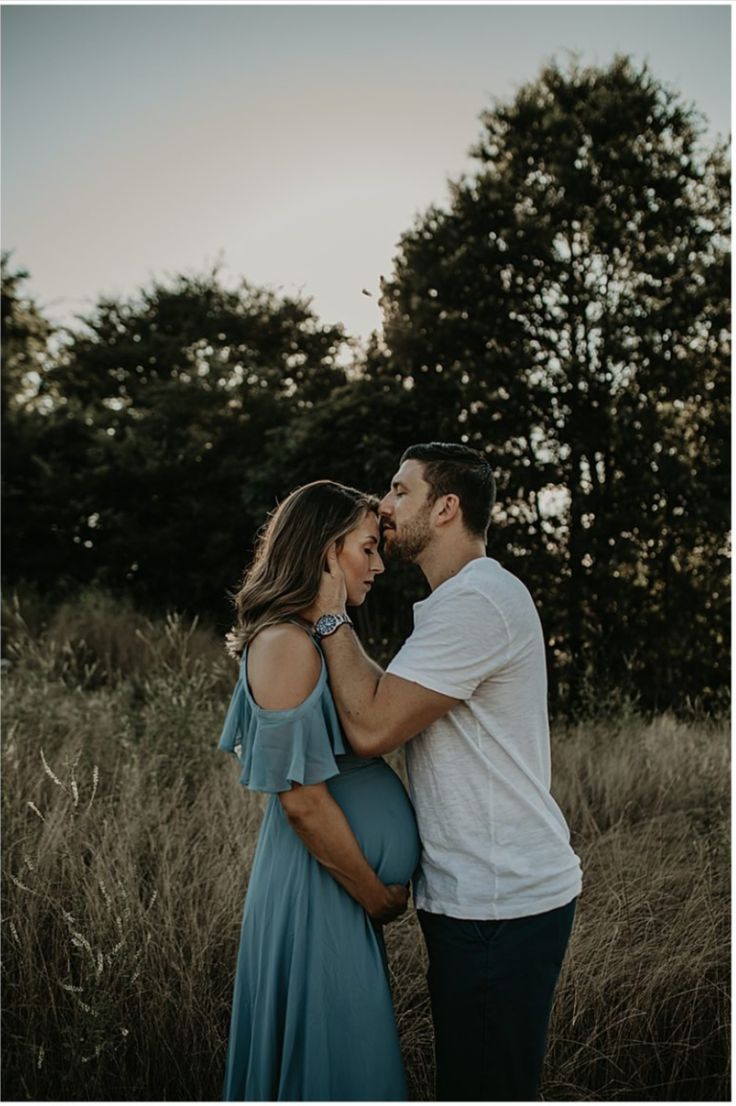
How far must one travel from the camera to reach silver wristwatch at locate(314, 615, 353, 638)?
266 centimetres

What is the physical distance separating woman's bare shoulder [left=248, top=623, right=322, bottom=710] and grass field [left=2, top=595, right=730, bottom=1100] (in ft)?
4.07

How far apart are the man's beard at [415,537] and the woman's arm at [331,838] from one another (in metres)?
0.82

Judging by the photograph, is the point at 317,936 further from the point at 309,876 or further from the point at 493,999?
the point at 493,999

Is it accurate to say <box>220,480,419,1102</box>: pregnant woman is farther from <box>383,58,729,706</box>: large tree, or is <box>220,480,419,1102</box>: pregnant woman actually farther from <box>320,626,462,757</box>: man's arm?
<box>383,58,729,706</box>: large tree

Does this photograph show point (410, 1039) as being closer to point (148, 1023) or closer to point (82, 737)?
point (148, 1023)

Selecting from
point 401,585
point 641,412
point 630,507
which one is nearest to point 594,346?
point 641,412

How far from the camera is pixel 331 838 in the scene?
2512 mm

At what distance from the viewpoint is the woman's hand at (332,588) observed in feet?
9.03

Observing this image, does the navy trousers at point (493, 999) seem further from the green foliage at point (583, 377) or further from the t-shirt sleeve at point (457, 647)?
the green foliage at point (583, 377)

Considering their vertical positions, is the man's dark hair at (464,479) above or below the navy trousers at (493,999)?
above

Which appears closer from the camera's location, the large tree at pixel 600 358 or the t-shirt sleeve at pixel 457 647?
the t-shirt sleeve at pixel 457 647

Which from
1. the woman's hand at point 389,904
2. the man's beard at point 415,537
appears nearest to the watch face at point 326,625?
the man's beard at point 415,537

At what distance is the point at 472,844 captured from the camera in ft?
8.36

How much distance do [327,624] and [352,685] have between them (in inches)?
8.4
